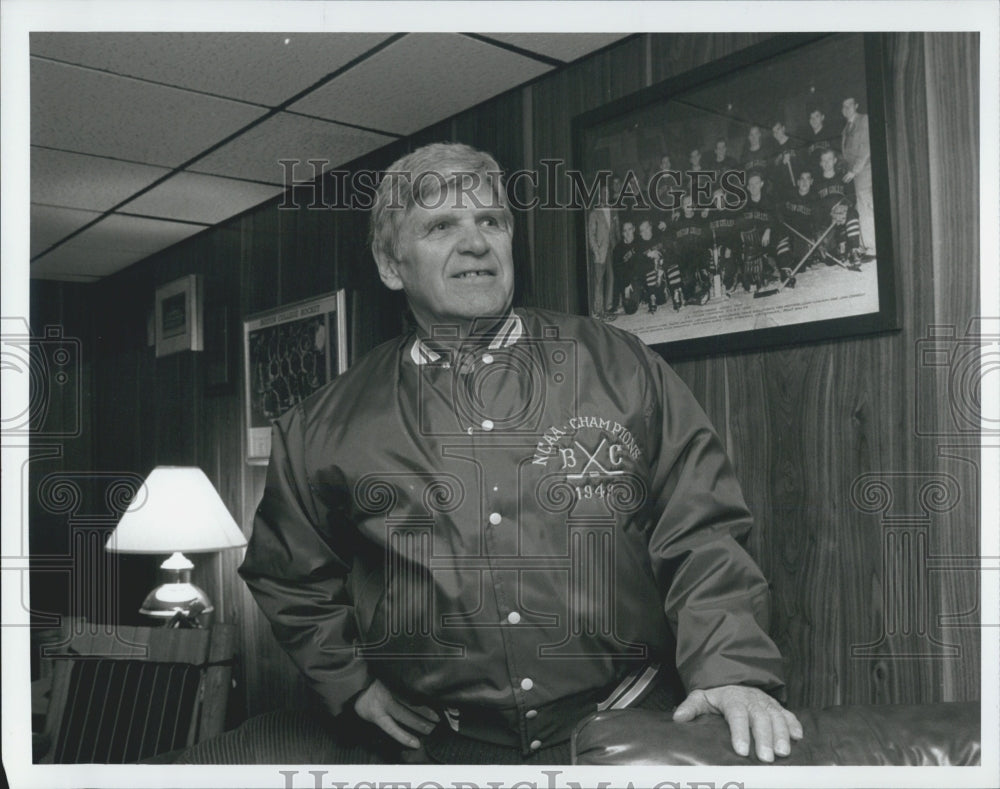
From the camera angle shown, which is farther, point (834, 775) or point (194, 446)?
point (194, 446)

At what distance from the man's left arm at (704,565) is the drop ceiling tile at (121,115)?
0.84 metres

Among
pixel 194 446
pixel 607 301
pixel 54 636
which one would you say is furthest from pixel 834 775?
pixel 54 636

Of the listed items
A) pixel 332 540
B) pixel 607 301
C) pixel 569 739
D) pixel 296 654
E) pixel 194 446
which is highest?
pixel 607 301

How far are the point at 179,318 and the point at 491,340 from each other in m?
0.56

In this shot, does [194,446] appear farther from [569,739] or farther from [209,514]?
[569,739]

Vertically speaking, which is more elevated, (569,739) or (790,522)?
(790,522)

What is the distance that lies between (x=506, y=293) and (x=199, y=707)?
89cm

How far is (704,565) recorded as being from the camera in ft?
4.15

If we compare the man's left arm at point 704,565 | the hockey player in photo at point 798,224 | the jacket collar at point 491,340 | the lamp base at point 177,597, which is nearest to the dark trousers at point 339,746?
the man's left arm at point 704,565

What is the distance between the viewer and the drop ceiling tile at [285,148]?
4.51 feet

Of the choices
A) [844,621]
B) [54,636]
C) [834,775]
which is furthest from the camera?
[54,636]

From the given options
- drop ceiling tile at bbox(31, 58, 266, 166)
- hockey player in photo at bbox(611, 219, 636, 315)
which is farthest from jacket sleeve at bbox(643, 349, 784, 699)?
drop ceiling tile at bbox(31, 58, 266, 166)

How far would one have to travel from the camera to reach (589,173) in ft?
4.47

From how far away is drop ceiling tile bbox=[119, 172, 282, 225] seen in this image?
1.42m
